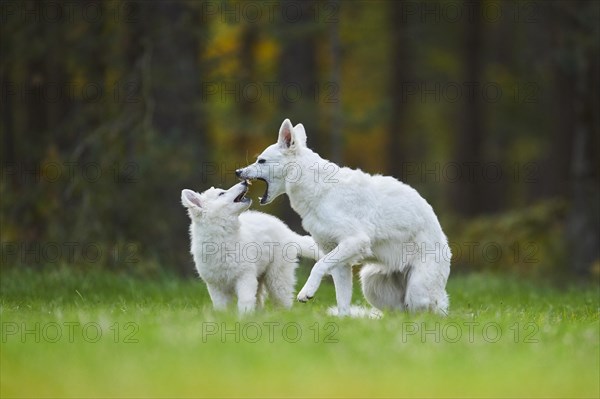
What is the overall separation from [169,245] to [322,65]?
17646 mm

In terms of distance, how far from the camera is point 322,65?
3244 cm

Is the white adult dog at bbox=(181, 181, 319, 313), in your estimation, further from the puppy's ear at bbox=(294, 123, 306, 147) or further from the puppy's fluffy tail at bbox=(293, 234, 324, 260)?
the puppy's ear at bbox=(294, 123, 306, 147)

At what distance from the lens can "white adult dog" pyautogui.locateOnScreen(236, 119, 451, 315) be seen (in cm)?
905

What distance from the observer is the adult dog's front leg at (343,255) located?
8.73 m

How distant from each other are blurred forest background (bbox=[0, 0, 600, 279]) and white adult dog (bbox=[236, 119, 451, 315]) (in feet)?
4.46

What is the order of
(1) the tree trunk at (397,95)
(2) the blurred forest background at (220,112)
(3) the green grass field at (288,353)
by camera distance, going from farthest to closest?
(1) the tree trunk at (397,95), (2) the blurred forest background at (220,112), (3) the green grass field at (288,353)

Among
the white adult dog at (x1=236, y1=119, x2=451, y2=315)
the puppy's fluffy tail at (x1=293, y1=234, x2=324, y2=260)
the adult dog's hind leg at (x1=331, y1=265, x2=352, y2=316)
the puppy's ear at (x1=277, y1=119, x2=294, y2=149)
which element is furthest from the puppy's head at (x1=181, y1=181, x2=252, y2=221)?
the adult dog's hind leg at (x1=331, y1=265, x2=352, y2=316)

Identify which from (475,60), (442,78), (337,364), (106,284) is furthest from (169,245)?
(442,78)

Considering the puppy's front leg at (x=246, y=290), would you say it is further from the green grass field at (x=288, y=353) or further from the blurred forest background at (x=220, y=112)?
the blurred forest background at (x=220, y=112)

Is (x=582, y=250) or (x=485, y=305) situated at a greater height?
(x=485, y=305)

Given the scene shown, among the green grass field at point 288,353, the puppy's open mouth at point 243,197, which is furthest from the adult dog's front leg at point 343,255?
Answer: the puppy's open mouth at point 243,197

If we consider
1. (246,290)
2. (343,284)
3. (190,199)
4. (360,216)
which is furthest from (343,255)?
(190,199)

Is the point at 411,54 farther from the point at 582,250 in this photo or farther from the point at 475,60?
the point at 582,250

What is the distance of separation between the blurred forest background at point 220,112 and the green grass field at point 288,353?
3348 mm
